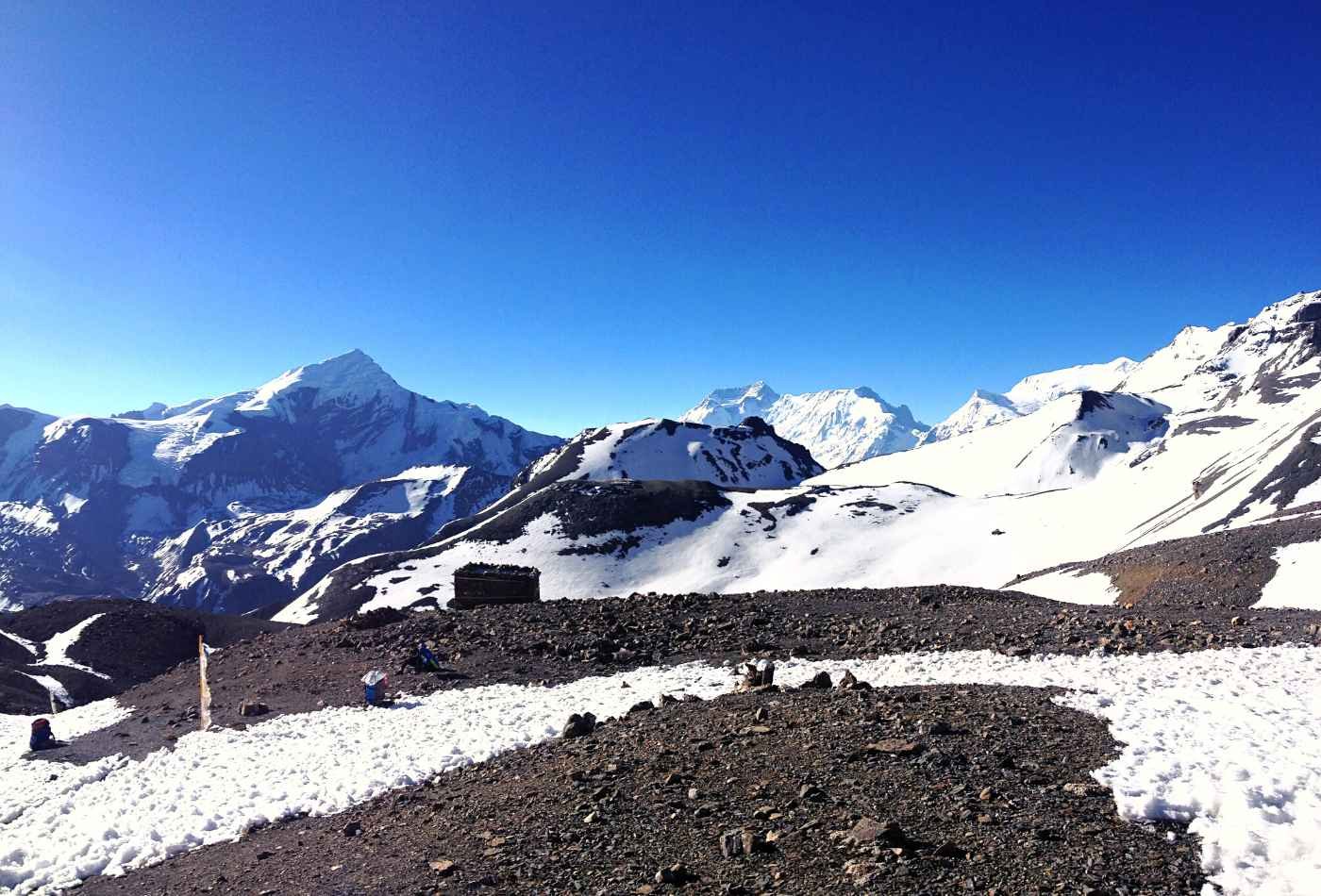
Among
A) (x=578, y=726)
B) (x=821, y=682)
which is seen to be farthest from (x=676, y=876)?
(x=821, y=682)

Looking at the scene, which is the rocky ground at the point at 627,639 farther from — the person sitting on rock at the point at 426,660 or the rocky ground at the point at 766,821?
the rocky ground at the point at 766,821

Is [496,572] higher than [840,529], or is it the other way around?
[496,572]

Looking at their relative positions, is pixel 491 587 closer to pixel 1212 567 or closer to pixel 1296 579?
pixel 1212 567

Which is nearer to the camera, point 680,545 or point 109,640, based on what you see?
point 109,640

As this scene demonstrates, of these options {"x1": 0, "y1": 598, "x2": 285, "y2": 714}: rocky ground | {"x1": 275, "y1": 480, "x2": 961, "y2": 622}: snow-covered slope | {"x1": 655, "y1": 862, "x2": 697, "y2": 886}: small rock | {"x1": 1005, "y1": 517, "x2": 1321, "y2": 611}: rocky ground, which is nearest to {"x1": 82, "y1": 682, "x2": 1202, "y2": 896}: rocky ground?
{"x1": 655, "y1": 862, "x2": 697, "y2": 886}: small rock

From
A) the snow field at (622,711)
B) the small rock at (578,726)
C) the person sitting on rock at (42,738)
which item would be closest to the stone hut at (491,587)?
the snow field at (622,711)

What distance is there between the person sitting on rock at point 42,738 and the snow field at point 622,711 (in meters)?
1.39

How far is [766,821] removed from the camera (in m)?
9.23

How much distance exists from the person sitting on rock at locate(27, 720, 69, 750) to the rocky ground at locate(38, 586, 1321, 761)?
90 cm

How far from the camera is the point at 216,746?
1792cm

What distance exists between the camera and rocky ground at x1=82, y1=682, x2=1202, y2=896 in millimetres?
7793

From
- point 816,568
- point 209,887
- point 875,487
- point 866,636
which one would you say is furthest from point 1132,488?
point 209,887

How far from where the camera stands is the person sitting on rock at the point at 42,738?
68.6ft

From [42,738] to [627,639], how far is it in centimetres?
1779
